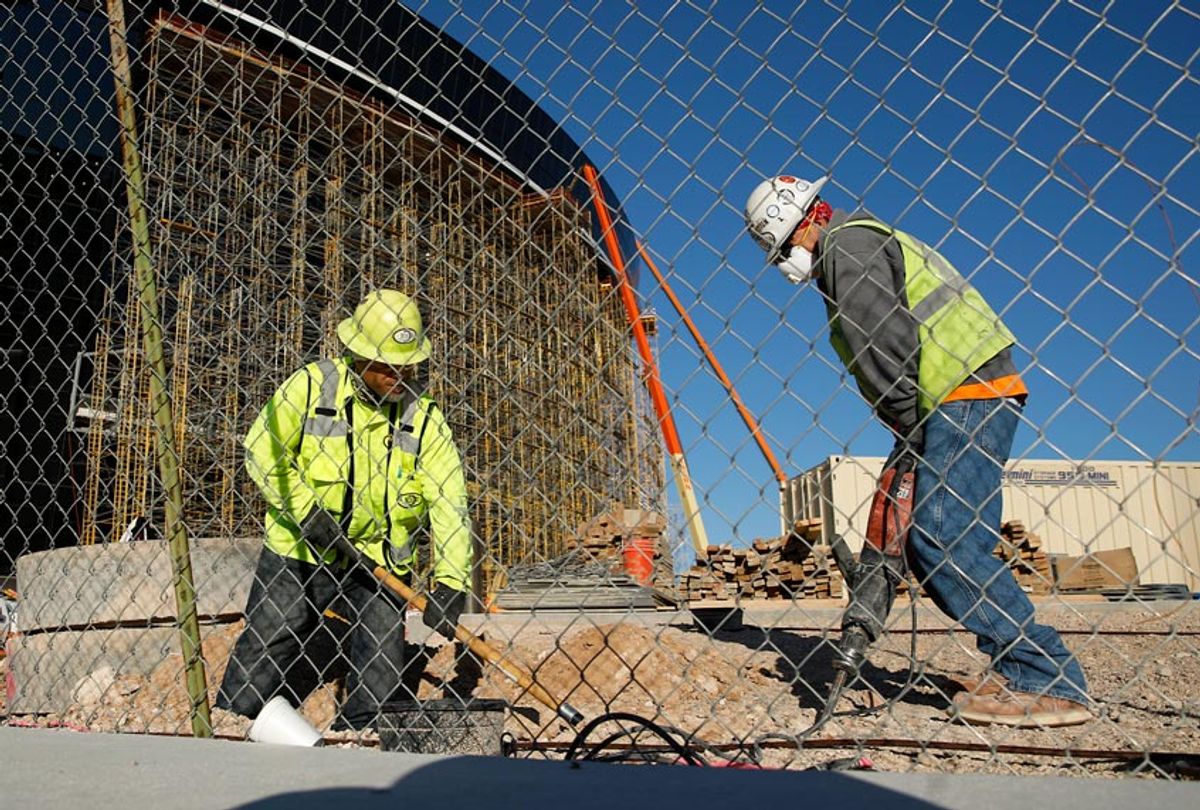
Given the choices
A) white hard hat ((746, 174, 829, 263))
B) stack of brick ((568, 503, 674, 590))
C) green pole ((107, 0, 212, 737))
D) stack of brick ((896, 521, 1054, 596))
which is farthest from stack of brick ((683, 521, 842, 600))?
green pole ((107, 0, 212, 737))

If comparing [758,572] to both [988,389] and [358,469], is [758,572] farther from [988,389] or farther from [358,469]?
[988,389]

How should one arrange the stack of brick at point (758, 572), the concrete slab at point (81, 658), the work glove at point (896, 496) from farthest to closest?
1. the stack of brick at point (758, 572)
2. the concrete slab at point (81, 658)
3. the work glove at point (896, 496)

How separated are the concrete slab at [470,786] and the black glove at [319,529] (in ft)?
5.39

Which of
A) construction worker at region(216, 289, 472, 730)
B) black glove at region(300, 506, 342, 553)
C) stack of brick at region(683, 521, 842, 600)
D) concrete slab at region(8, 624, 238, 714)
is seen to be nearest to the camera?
black glove at region(300, 506, 342, 553)

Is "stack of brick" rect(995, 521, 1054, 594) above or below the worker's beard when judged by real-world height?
above

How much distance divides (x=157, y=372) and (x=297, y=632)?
1331 mm

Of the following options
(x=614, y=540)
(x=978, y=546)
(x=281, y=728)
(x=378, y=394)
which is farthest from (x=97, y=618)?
(x=614, y=540)

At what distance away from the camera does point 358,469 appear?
3.70 metres

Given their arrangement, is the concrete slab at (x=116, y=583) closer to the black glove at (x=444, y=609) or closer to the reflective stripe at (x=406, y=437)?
the reflective stripe at (x=406, y=437)

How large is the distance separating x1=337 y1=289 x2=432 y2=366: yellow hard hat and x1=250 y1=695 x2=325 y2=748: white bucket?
140 centimetres

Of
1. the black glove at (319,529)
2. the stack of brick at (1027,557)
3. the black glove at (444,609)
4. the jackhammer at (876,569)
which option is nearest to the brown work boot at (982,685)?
the jackhammer at (876,569)

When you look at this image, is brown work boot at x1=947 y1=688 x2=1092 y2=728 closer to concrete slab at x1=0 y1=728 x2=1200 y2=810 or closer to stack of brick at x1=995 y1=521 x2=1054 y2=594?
concrete slab at x1=0 y1=728 x2=1200 y2=810

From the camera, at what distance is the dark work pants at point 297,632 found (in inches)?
141

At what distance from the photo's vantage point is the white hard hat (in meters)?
2.80
